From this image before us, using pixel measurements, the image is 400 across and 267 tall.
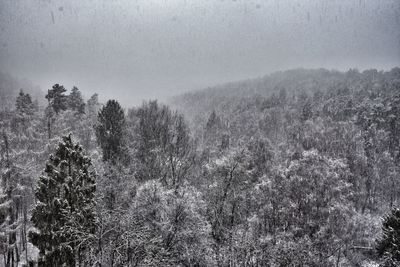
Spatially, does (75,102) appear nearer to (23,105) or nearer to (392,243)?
(23,105)

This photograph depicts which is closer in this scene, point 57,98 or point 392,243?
point 392,243

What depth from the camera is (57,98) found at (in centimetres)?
5066

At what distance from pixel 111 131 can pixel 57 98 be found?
19345 mm

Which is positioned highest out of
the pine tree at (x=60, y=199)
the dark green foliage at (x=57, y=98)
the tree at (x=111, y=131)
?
the dark green foliage at (x=57, y=98)

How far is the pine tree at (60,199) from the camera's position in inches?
771

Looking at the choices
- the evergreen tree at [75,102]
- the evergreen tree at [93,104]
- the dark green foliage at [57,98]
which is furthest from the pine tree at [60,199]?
the evergreen tree at [93,104]

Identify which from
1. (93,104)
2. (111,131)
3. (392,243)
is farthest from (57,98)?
(392,243)

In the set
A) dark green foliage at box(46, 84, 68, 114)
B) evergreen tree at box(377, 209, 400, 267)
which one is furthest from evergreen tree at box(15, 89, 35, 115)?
evergreen tree at box(377, 209, 400, 267)

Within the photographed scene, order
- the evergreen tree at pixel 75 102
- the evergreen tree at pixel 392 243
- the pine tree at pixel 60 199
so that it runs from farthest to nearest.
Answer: the evergreen tree at pixel 75 102
the evergreen tree at pixel 392 243
the pine tree at pixel 60 199

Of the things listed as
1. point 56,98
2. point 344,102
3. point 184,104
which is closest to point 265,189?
point 56,98

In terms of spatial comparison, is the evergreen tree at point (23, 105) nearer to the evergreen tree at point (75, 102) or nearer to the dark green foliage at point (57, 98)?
the evergreen tree at point (75, 102)

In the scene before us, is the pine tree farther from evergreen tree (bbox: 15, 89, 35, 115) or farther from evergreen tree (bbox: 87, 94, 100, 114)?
evergreen tree (bbox: 87, 94, 100, 114)

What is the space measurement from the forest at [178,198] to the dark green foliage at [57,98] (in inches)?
6.4

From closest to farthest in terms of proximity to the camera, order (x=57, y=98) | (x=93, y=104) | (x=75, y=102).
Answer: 1. (x=57, y=98)
2. (x=75, y=102)
3. (x=93, y=104)
